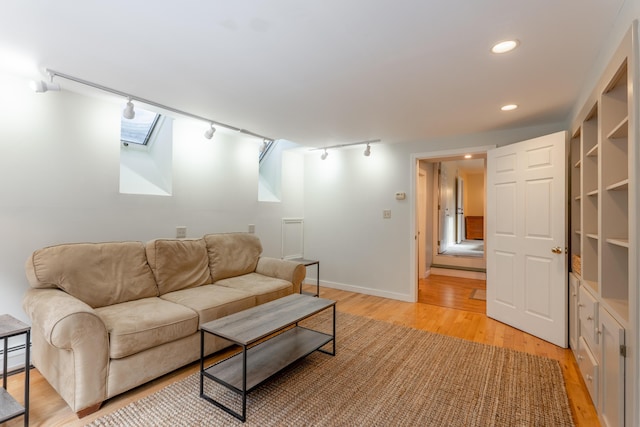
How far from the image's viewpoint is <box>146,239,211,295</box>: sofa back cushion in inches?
112

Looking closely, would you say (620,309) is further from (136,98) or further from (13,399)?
(136,98)

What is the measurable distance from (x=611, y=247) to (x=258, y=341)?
7.71 feet

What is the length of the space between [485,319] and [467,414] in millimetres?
1966

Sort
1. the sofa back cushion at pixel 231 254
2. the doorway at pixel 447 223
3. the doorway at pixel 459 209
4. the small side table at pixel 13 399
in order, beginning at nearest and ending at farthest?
the small side table at pixel 13 399
the sofa back cushion at pixel 231 254
the doorway at pixel 447 223
the doorway at pixel 459 209

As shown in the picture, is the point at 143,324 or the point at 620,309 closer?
the point at 620,309

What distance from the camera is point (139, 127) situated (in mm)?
3535

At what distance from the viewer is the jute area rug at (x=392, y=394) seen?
1.81 metres

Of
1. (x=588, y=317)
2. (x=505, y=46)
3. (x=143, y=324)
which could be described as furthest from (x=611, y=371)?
(x=143, y=324)

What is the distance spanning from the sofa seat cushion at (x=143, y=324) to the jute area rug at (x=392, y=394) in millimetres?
334

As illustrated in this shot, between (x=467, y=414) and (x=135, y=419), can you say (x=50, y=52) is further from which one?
(x=467, y=414)

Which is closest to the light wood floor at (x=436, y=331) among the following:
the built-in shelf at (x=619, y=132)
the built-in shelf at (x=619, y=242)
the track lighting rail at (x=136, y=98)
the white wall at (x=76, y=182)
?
the white wall at (x=76, y=182)

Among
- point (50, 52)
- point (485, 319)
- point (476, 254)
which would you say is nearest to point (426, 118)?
point (485, 319)

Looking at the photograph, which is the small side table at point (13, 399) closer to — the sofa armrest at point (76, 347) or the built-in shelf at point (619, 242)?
the sofa armrest at point (76, 347)

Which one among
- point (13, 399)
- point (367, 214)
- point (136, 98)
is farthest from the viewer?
point (367, 214)
